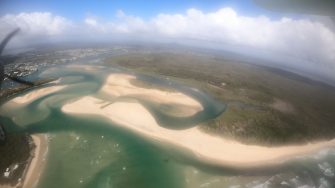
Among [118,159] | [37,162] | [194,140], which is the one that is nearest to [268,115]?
[194,140]

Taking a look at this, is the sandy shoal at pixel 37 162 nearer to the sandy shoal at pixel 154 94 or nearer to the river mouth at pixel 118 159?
the river mouth at pixel 118 159

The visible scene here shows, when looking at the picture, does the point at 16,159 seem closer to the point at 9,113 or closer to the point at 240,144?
the point at 9,113

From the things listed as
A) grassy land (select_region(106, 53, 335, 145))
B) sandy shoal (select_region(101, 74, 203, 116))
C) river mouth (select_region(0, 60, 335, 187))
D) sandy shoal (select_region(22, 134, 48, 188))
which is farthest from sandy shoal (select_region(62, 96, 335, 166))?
sandy shoal (select_region(22, 134, 48, 188))

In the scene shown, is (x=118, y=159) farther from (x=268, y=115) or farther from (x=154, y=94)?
(x=268, y=115)

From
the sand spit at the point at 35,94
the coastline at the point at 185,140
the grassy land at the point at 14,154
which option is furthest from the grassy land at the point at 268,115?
the sand spit at the point at 35,94

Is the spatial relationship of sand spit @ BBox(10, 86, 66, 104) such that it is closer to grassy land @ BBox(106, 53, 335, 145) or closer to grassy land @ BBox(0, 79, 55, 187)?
grassy land @ BBox(0, 79, 55, 187)

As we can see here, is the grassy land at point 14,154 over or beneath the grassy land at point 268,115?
beneath
